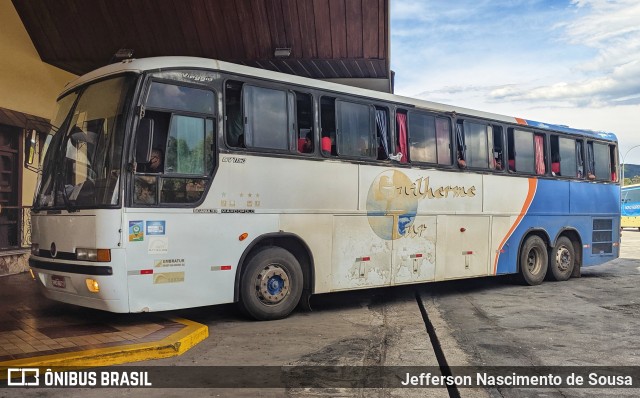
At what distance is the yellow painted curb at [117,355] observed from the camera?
5.44 metres

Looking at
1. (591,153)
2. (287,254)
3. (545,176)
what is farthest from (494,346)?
(591,153)

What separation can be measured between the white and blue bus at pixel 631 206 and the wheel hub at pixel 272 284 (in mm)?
40046

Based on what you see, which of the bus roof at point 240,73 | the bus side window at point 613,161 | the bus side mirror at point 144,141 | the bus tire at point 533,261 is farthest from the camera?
the bus side window at point 613,161

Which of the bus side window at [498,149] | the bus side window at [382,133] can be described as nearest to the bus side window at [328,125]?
the bus side window at [382,133]

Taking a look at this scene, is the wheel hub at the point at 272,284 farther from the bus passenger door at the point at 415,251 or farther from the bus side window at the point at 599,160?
the bus side window at the point at 599,160

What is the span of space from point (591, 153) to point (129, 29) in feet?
37.4

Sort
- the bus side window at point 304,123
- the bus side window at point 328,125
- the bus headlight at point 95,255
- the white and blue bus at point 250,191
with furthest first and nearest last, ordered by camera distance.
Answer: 1. the bus side window at point 328,125
2. the bus side window at point 304,123
3. the white and blue bus at point 250,191
4. the bus headlight at point 95,255

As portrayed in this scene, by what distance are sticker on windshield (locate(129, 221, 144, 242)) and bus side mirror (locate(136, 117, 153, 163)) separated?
0.72m

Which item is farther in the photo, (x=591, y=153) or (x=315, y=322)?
(x=591, y=153)

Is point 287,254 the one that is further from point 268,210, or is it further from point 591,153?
point 591,153

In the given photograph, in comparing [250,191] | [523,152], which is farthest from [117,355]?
[523,152]

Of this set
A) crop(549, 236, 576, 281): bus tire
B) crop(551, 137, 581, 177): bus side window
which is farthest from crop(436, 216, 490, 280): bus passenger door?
crop(551, 137, 581, 177): bus side window

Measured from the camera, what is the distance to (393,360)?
623 cm

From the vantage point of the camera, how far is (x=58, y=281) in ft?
23.8
